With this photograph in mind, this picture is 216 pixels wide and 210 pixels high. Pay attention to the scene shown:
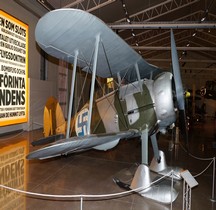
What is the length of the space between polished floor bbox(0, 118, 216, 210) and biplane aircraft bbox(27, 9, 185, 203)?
40 cm

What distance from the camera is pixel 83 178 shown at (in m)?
3.71

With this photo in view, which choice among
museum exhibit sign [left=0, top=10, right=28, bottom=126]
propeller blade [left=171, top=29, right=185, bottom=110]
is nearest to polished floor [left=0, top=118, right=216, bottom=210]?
propeller blade [left=171, top=29, right=185, bottom=110]

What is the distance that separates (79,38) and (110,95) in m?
1.58

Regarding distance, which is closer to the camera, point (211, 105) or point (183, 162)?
point (183, 162)

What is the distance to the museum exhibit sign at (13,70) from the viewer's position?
6.71 meters

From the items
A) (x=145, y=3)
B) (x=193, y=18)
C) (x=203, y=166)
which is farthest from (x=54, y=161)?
(x=193, y=18)

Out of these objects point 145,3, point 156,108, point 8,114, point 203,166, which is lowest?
point 203,166

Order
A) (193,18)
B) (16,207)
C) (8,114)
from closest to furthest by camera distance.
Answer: (16,207) < (8,114) < (193,18)

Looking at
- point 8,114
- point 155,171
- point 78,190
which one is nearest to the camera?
point 78,190

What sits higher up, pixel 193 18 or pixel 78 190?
pixel 193 18

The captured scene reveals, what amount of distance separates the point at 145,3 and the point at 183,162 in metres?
8.77

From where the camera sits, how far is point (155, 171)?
12.8 ft

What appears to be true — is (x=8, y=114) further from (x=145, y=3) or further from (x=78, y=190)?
(x=145, y=3)

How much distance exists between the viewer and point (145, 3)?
1059 cm
